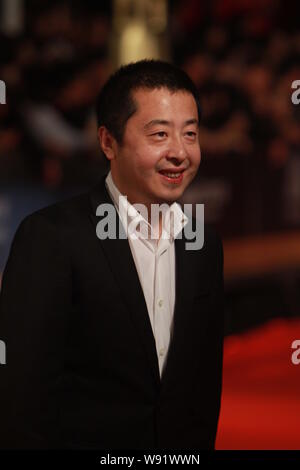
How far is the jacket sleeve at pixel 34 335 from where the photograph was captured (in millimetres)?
1715

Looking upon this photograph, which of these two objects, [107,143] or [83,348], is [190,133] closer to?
[107,143]

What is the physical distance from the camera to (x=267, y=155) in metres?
6.41

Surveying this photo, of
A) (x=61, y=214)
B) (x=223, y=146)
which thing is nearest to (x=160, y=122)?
(x=61, y=214)

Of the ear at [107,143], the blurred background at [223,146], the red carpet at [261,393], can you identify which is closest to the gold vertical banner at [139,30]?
the blurred background at [223,146]

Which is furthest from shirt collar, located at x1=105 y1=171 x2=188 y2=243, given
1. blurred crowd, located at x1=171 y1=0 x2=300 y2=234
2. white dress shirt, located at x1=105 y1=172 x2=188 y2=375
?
blurred crowd, located at x1=171 y1=0 x2=300 y2=234

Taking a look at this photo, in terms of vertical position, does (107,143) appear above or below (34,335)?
above

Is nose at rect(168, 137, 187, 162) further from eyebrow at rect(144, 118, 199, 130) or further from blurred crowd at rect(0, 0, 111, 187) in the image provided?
blurred crowd at rect(0, 0, 111, 187)

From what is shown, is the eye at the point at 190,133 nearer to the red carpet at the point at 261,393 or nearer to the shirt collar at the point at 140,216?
the shirt collar at the point at 140,216

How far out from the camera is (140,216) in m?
1.83

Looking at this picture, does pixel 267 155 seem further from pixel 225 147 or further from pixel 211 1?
pixel 211 1

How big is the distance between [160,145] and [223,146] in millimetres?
4566

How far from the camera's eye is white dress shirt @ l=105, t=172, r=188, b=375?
1.80 meters

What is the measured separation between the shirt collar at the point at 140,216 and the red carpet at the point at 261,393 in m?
1.32
